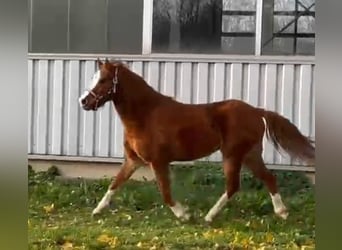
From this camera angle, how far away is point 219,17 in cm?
459

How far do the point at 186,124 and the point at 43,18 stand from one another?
1.04 m

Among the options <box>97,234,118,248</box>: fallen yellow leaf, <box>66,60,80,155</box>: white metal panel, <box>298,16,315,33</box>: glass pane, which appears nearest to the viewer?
<box>298,16,315,33</box>: glass pane

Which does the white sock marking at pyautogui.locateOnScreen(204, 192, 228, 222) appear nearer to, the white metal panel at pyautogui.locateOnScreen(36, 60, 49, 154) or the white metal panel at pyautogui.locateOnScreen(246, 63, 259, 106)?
the white metal panel at pyautogui.locateOnScreen(246, 63, 259, 106)

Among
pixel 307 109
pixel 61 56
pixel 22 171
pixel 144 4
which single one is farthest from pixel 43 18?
pixel 307 109

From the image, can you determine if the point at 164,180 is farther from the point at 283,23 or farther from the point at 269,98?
the point at 283,23

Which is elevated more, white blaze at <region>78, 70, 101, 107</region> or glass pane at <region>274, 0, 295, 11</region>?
glass pane at <region>274, 0, 295, 11</region>

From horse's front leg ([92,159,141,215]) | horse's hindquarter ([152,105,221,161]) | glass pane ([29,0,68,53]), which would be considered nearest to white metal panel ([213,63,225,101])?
horse's hindquarter ([152,105,221,161])

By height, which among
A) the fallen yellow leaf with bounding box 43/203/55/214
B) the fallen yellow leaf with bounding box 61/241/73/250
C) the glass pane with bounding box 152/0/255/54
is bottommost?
the fallen yellow leaf with bounding box 61/241/73/250

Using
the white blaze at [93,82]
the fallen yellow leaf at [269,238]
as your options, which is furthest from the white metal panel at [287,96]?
the white blaze at [93,82]

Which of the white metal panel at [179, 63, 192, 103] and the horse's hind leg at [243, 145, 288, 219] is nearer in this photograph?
the horse's hind leg at [243, 145, 288, 219]

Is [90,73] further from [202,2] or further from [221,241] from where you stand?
[221,241]

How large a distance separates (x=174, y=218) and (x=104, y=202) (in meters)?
0.41

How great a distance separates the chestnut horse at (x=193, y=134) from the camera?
177 inches

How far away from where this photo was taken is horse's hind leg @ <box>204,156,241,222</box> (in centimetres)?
446
